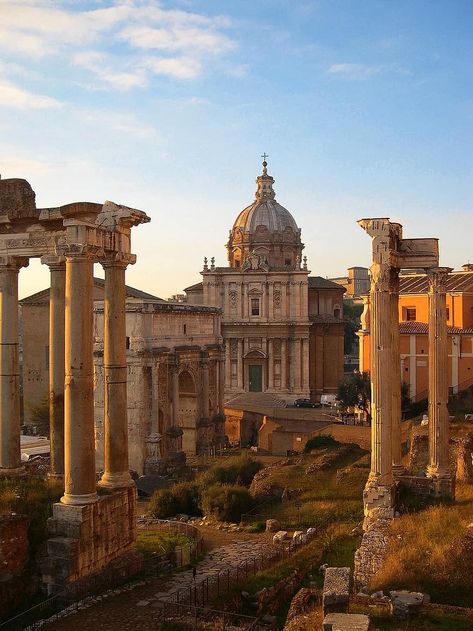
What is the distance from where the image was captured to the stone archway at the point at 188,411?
3956cm

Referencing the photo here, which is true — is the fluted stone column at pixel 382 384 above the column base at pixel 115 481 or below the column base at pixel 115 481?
above

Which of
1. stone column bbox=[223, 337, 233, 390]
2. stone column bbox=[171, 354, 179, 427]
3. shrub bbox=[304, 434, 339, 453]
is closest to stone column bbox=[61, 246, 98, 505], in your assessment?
shrub bbox=[304, 434, 339, 453]

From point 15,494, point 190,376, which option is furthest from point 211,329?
point 15,494

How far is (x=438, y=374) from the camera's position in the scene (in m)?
17.5

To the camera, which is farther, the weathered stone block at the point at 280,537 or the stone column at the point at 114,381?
the weathered stone block at the point at 280,537

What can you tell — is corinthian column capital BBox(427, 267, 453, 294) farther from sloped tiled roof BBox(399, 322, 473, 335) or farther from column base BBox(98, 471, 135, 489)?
sloped tiled roof BBox(399, 322, 473, 335)

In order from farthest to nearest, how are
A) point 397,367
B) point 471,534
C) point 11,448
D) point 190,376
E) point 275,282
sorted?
point 275,282 < point 190,376 < point 397,367 < point 11,448 < point 471,534

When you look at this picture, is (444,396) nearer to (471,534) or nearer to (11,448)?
(471,534)

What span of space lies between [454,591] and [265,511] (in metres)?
12.2

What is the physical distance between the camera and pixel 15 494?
45.4 feet

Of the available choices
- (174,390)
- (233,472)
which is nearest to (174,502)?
(233,472)

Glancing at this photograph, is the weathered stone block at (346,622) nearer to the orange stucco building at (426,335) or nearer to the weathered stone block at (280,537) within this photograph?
the weathered stone block at (280,537)

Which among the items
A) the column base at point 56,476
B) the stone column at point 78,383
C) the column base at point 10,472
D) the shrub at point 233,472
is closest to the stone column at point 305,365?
the shrub at point 233,472

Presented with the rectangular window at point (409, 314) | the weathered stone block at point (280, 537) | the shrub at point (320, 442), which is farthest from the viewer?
the rectangular window at point (409, 314)
